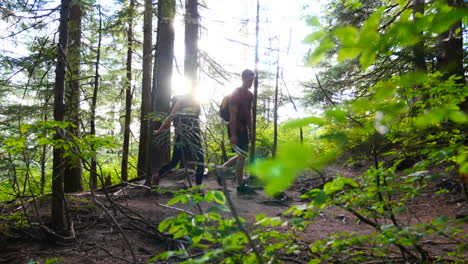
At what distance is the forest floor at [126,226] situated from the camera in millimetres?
3010

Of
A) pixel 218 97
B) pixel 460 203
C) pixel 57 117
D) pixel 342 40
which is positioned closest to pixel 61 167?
pixel 57 117

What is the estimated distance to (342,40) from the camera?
2.96 feet

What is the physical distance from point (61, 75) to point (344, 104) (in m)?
3.46

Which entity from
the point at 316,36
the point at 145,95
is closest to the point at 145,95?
the point at 145,95

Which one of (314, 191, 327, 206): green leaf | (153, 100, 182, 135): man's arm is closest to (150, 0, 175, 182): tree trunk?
(153, 100, 182, 135): man's arm

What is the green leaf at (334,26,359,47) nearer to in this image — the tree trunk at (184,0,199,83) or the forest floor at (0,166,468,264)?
the forest floor at (0,166,468,264)

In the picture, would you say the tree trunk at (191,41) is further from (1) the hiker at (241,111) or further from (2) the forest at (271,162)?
(1) the hiker at (241,111)

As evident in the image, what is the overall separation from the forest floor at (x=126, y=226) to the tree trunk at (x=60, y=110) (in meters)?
0.27

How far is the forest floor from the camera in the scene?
301 centimetres

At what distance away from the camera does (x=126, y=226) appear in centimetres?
371

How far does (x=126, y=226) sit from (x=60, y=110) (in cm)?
173

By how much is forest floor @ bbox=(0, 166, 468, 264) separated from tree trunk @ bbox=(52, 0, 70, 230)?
0.27 metres

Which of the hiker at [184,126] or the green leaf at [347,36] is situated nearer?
the green leaf at [347,36]

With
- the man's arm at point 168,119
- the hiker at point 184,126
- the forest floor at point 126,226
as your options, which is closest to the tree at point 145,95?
the forest floor at point 126,226
